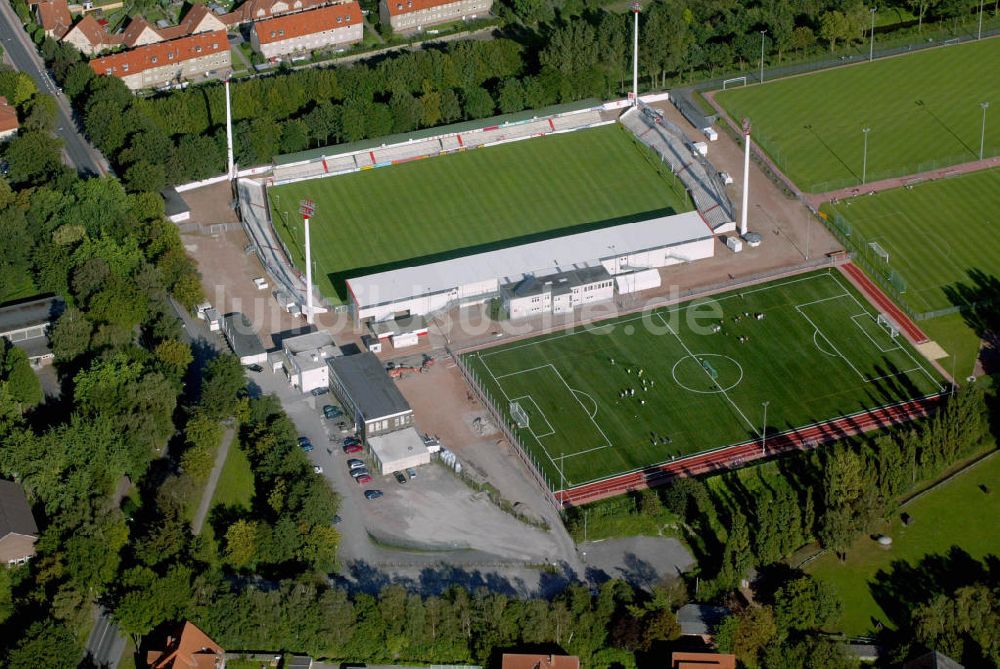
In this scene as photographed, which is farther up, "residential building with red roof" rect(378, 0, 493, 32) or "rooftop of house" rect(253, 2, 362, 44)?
"residential building with red roof" rect(378, 0, 493, 32)

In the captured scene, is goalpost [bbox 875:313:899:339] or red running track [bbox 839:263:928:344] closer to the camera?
red running track [bbox 839:263:928:344]

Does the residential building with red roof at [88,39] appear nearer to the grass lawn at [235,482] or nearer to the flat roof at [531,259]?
the flat roof at [531,259]

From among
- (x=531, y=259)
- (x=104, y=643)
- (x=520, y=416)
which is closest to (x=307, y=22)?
(x=531, y=259)

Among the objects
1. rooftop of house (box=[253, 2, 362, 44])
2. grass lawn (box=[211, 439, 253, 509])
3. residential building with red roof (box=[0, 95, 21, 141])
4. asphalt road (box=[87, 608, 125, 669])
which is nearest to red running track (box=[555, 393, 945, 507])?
grass lawn (box=[211, 439, 253, 509])

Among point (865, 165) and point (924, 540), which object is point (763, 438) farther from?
point (865, 165)

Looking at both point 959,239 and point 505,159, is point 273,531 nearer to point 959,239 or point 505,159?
point 505,159

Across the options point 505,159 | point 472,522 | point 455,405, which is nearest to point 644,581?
point 472,522

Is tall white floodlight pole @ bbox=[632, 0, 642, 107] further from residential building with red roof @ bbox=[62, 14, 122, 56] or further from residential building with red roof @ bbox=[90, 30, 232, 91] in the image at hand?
residential building with red roof @ bbox=[62, 14, 122, 56]
